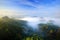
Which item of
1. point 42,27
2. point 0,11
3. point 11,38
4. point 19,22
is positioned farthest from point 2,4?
point 42,27

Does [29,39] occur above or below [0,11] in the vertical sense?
below

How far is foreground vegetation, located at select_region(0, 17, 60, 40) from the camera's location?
57.1 inches

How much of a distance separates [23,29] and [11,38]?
0.15 meters

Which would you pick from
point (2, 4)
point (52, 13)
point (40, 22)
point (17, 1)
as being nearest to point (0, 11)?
point (2, 4)

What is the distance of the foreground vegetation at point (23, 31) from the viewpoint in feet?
4.75

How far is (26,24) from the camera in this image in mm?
1467

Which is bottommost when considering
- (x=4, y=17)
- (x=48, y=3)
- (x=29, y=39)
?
(x=29, y=39)

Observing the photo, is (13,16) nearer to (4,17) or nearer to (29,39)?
(4,17)

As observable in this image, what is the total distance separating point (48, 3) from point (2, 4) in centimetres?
48

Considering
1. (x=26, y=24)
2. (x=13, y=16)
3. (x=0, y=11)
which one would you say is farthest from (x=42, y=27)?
(x=0, y=11)

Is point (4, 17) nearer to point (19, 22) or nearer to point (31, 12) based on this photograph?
point (19, 22)

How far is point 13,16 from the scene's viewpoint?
148 cm

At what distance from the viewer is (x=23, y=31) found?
57.4 inches

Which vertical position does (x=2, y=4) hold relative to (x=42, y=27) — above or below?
above
